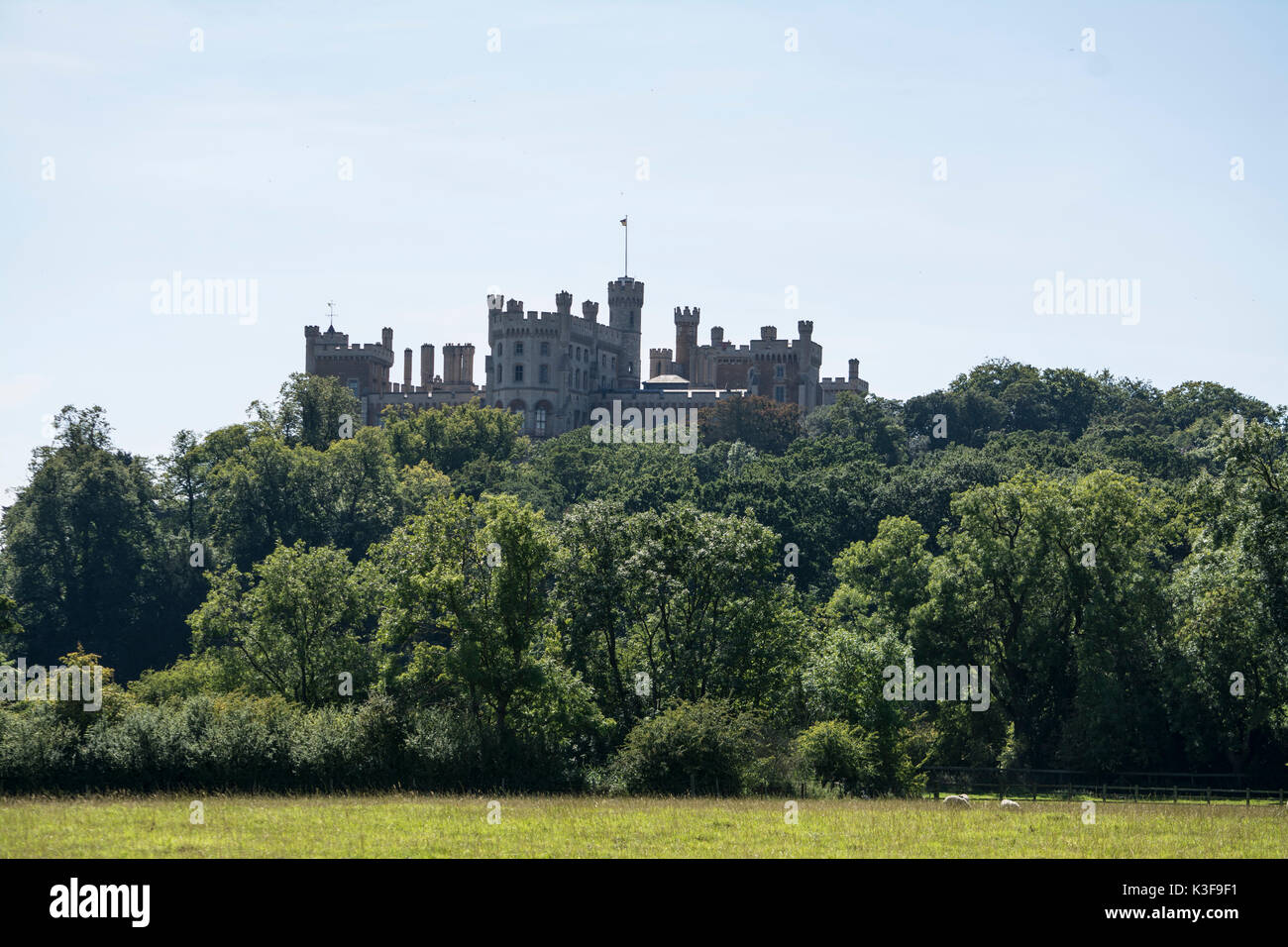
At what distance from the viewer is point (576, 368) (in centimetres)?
12675

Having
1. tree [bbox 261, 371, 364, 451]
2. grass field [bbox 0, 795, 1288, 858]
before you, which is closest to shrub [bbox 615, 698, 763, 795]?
grass field [bbox 0, 795, 1288, 858]

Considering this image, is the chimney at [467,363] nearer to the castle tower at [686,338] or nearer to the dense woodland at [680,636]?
the castle tower at [686,338]

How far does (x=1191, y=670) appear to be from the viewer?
46.5 m

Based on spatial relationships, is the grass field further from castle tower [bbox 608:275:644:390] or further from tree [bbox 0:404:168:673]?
castle tower [bbox 608:275:644:390]

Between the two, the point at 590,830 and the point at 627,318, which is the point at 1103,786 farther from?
the point at 627,318

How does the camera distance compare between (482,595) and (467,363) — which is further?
(467,363)

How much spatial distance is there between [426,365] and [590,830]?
367ft

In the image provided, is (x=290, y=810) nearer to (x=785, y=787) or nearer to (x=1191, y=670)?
(x=785, y=787)

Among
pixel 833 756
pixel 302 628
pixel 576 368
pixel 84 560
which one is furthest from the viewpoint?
pixel 576 368

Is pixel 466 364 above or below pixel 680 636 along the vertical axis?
above

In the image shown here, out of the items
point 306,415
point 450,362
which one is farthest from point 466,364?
point 306,415

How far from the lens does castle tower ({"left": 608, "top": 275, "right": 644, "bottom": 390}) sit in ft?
442

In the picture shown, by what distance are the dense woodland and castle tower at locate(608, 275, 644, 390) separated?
182 ft
